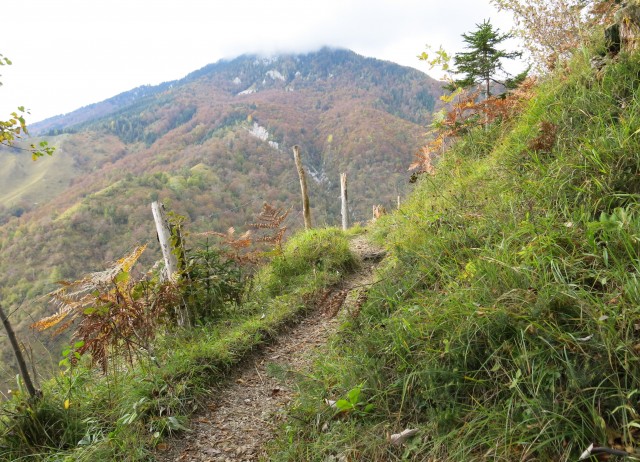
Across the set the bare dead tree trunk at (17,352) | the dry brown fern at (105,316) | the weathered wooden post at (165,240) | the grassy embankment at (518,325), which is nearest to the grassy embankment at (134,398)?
the bare dead tree trunk at (17,352)

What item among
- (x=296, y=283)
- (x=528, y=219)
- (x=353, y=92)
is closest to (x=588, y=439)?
(x=528, y=219)

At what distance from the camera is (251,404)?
3.33 meters

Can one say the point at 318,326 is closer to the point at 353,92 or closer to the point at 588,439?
the point at 588,439

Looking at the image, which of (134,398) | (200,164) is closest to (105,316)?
(134,398)

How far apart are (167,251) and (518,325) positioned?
4248mm

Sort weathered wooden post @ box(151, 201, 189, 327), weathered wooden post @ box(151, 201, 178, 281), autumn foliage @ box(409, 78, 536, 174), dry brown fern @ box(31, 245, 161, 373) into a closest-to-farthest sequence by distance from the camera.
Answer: dry brown fern @ box(31, 245, 161, 373), weathered wooden post @ box(151, 201, 189, 327), weathered wooden post @ box(151, 201, 178, 281), autumn foliage @ box(409, 78, 536, 174)

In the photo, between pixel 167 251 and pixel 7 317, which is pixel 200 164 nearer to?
pixel 167 251

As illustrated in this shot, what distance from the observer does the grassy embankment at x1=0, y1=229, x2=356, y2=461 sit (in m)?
2.72

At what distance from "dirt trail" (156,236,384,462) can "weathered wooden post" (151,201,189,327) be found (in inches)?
47.7

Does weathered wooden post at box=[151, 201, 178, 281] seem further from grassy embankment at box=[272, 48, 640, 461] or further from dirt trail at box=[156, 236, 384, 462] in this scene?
grassy embankment at box=[272, 48, 640, 461]

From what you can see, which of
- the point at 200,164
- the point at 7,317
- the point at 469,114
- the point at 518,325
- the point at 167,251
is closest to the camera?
the point at 518,325

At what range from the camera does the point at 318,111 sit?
134 meters

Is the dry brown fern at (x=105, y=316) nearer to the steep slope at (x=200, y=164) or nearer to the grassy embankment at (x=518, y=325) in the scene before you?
the grassy embankment at (x=518, y=325)

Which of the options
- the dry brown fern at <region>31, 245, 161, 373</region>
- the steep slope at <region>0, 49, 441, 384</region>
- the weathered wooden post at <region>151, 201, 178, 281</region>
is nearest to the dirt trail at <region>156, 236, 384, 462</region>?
the dry brown fern at <region>31, 245, 161, 373</region>
